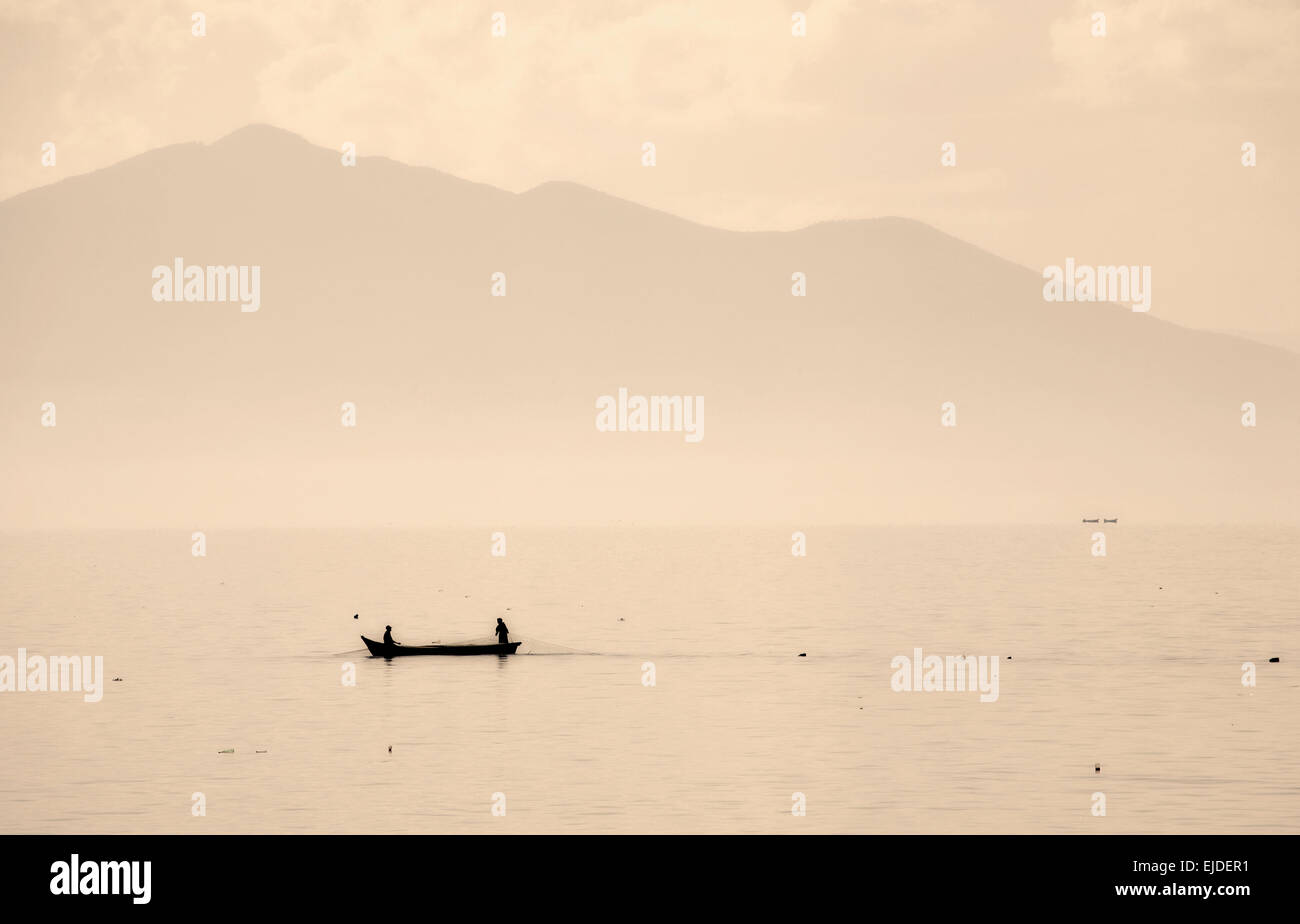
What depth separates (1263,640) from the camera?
10562 cm

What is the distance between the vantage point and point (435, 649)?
85.9 metres

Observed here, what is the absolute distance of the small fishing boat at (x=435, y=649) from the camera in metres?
86.2

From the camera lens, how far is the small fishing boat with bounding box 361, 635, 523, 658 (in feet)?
283

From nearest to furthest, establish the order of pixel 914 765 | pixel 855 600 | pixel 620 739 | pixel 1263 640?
pixel 914 765, pixel 620 739, pixel 1263 640, pixel 855 600
